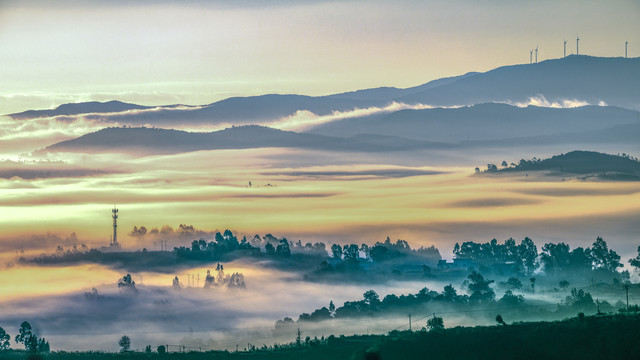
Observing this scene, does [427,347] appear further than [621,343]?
Yes

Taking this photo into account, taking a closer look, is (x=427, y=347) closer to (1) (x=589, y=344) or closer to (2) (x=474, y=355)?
(2) (x=474, y=355)

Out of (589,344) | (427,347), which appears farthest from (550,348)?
(427,347)

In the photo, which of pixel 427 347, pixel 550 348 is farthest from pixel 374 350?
pixel 550 348

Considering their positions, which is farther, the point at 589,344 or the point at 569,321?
the point at 569,321

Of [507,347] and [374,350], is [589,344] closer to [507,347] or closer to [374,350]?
[507,347]

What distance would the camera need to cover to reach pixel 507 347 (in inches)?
7416

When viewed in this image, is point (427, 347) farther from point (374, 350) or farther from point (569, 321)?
A: point (569, 321)

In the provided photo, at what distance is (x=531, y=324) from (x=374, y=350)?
26.8m

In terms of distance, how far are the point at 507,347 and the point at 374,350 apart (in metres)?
20.1

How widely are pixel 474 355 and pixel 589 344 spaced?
1789 cm

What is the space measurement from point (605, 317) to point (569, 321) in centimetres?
629

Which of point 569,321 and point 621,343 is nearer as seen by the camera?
point 621,343

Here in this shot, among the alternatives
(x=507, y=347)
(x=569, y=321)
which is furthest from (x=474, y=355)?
(x=569, y=321)

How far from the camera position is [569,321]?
195750 millimetres
